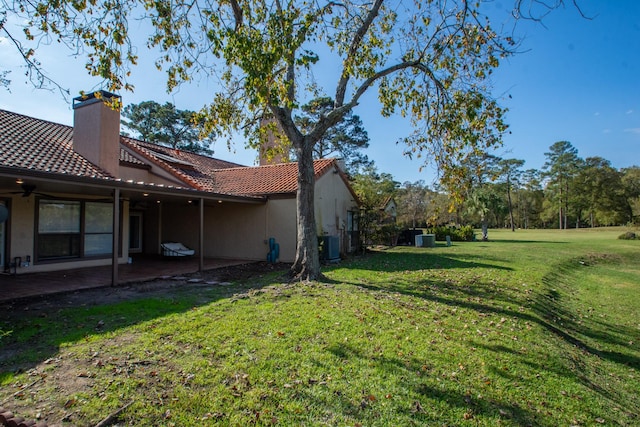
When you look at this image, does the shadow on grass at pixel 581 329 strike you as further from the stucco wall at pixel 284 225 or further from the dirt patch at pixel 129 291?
the stucco wall at pixel 284 225

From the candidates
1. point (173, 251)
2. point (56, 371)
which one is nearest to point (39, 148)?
point (173, 251)

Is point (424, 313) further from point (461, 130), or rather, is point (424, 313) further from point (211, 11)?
point (211, 11)

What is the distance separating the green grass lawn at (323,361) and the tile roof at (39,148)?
545cm

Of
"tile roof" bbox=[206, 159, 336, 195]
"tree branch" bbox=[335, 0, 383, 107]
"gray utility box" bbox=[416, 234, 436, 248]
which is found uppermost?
"tree branch" bbox=[335, 0, 383, 107]

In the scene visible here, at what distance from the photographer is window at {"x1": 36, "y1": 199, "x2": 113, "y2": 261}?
1052 cm

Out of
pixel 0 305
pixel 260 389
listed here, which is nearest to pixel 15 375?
pixel 260 389

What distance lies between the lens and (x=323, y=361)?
4.18 m

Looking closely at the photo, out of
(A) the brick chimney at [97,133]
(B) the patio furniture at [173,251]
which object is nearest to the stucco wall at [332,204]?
(B) the patio furniture at [173,251]

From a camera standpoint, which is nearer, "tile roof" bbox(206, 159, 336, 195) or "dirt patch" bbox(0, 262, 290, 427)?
"dirt patch" bbox(0, 262, 290, 427)

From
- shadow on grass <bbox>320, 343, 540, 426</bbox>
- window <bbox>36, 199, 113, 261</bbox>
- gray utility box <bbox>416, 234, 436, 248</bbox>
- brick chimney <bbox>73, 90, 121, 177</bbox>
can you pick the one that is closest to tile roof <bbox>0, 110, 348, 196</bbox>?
brick chimney <bbox>73, 90, 121, 177</bbox>

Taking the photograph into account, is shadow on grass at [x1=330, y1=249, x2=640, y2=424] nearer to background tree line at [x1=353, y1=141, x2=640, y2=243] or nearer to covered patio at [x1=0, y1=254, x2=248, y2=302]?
covered patio at [x1=0, y1=254, x2=248, y2=302]

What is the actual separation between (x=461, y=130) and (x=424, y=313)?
16.6 ft

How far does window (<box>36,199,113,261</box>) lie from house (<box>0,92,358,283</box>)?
32 millimetres

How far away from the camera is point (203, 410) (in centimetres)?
308
